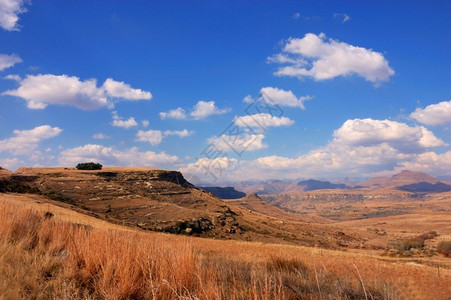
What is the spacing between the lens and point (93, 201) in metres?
44.7

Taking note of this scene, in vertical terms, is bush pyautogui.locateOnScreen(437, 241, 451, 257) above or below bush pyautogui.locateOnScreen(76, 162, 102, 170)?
below

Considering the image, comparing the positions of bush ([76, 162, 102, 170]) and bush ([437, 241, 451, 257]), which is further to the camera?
bush ([76, 162, 102, 170])

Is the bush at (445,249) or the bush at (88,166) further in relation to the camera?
the bush at (88,166)

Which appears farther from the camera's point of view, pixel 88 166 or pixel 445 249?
pixel 88 166

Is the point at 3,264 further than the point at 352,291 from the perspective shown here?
No

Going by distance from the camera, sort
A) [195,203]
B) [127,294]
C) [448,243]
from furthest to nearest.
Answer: [195,203] < [448,243] < [127,294]

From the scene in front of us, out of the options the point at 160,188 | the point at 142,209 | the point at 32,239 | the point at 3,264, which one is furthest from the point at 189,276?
the point at 160,188

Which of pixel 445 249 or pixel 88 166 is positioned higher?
pixel 88 166

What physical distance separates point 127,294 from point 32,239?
4.05 metres

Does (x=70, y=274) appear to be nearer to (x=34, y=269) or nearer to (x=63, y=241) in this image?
(x=34, y=269)

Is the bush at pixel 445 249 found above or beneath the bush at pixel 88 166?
beneath

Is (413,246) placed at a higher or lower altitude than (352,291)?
lower

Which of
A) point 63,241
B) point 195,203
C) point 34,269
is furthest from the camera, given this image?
point 195,203

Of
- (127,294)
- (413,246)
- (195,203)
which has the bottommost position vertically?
(413,246)
